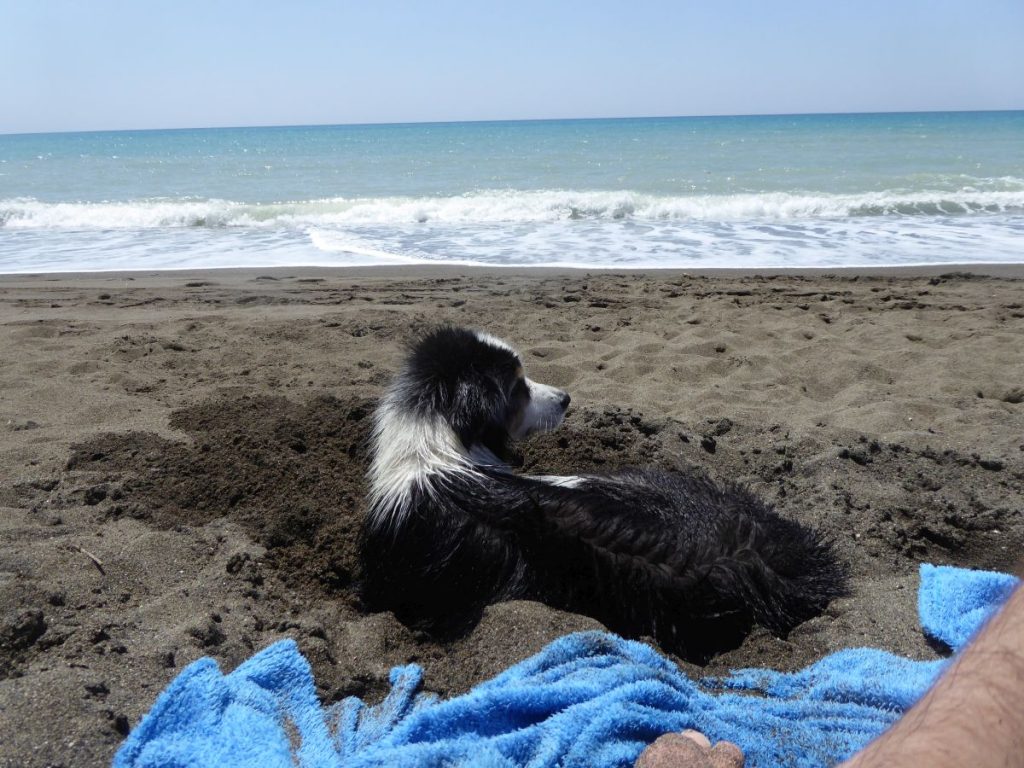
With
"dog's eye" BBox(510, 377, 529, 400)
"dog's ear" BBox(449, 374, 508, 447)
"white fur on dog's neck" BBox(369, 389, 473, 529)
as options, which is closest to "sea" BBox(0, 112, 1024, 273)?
"dog's eye" BBox(510, 377, 529, 400)

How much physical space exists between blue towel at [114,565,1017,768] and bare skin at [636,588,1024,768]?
45.7 inches

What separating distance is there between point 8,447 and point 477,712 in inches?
135

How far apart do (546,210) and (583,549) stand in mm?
13613

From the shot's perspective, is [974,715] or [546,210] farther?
[546,210]

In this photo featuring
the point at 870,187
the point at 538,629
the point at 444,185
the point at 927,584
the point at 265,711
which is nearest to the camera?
the point at 265,711

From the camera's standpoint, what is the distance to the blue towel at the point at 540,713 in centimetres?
219

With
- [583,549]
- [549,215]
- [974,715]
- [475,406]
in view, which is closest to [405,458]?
[475,406]

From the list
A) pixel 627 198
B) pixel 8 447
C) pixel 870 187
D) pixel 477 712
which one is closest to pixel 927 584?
pixel 477 712

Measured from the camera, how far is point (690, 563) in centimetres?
290

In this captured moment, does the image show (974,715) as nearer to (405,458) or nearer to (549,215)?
(405,458)

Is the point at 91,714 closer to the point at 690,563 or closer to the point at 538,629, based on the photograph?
the point at 538,629

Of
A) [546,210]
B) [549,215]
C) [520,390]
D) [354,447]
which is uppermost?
[546,210]

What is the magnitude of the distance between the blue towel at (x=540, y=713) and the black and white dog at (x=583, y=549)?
0.27m

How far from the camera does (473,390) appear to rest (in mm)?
3682
